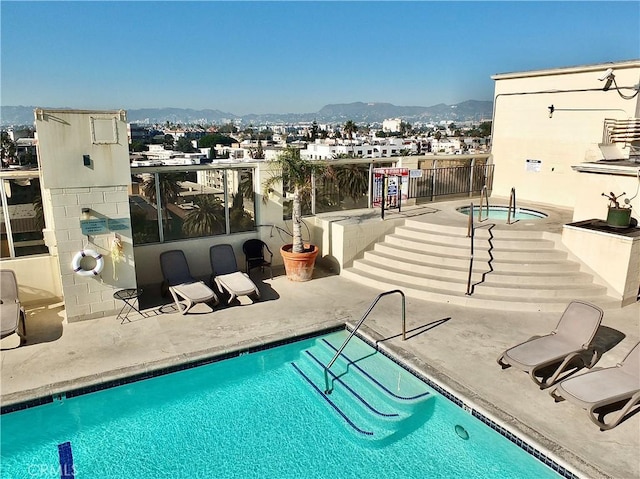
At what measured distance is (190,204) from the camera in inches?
413

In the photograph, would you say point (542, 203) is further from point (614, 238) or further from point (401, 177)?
point (614, 238)

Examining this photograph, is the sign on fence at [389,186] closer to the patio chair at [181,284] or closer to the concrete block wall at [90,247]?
the patio chair at [181,284]

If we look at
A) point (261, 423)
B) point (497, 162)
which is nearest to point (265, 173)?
point (261, 423)

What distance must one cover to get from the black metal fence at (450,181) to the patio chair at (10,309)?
34.4 feet

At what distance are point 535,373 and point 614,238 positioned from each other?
4200 mm

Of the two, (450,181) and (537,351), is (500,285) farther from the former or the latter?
(450,181)

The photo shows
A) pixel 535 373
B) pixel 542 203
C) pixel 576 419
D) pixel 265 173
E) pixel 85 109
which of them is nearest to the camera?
pixel 576 419

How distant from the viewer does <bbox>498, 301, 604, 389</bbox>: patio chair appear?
21.1ft

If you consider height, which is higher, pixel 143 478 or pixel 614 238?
pixel 614 238

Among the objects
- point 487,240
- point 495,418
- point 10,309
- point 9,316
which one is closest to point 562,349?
point 495,418

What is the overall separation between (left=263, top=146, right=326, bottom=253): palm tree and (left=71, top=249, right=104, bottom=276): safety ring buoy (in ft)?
13.7

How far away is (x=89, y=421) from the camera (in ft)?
19.5

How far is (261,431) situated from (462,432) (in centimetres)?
256

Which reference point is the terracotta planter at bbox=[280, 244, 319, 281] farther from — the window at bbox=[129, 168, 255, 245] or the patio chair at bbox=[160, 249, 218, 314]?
the patio chair at bbox=[160, 249, 218, 314]
